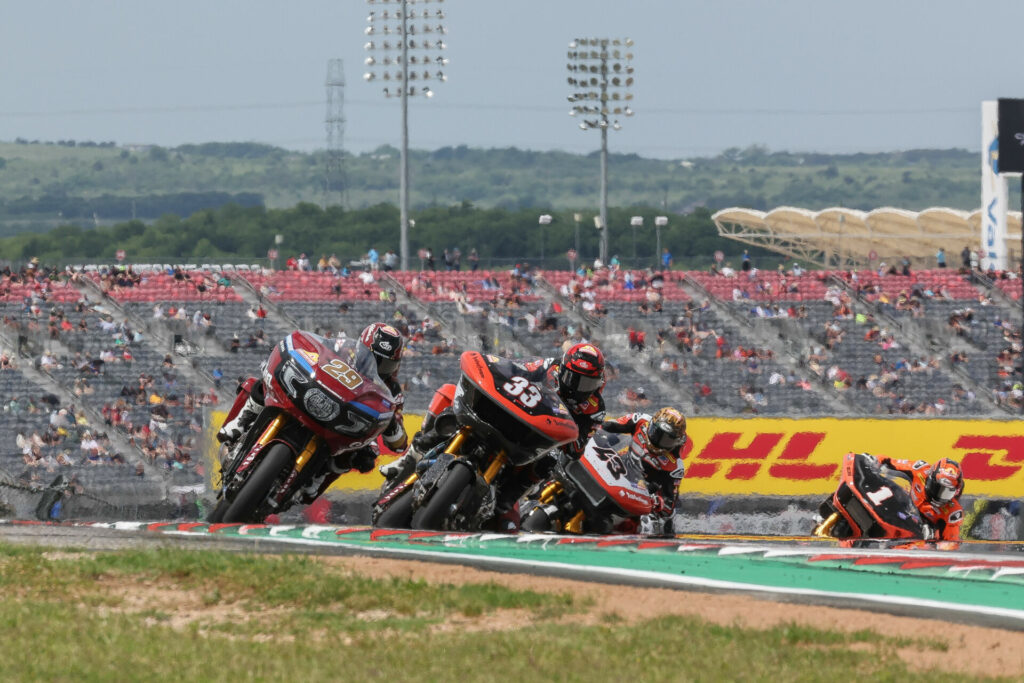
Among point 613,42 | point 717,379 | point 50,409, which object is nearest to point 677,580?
point 50,409

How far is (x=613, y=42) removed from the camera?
63688 mm

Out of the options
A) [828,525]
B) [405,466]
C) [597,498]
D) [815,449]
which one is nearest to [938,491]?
[828,525]

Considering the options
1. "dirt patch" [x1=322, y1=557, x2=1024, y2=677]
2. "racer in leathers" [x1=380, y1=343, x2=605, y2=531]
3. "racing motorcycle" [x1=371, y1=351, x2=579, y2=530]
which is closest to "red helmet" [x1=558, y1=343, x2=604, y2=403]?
"racer in leathers" [x1=380, y1=343, x2=605, y2=531]

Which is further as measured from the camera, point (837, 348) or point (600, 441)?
point (837, 348)

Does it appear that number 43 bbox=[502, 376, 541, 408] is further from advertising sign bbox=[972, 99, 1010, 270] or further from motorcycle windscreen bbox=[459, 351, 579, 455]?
advertising sign bbox=[972, 99, 1010, 270]

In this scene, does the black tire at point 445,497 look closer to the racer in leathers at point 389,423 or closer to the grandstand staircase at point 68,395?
the racer in leathers at point 389,423

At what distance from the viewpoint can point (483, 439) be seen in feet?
36.8

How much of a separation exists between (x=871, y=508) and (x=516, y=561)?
4.62 metres

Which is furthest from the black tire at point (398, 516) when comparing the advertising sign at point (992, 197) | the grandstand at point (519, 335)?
the advertising sign at point (992, 197)

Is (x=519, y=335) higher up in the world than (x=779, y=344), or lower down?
higher up

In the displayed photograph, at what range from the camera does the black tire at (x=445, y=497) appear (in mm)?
10922

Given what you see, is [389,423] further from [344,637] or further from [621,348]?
[621,348]

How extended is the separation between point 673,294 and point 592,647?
34328 millimetres

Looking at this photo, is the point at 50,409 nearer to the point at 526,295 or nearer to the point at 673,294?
the point at 526,295
